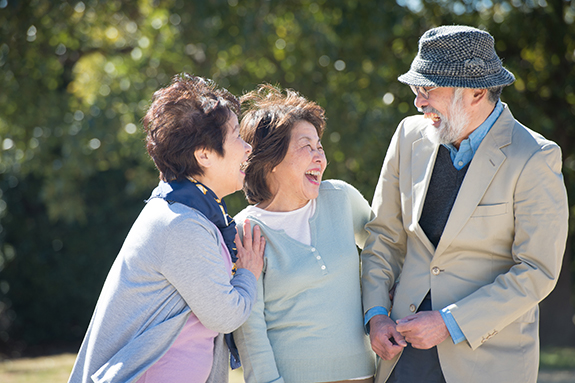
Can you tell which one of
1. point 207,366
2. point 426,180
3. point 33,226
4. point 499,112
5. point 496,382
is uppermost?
point 499,112

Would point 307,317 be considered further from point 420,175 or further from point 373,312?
point 420,175

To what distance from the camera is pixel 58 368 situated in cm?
711

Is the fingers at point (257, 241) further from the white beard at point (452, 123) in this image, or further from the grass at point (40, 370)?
the grass at point (40, 370)

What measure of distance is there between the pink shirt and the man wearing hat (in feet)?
2.35

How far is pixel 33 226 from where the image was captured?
8.59 meters

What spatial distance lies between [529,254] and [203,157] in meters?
1.31

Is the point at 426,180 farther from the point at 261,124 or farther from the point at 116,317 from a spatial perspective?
the point at 116,317

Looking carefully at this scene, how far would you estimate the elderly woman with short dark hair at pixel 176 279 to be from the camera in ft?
6.75

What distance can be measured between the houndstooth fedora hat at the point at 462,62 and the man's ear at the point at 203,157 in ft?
2.95

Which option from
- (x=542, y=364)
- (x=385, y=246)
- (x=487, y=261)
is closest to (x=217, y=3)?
(x=385, y=246)

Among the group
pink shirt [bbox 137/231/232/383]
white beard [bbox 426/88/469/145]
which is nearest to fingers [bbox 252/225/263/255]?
pink shirt [bbox 137/231/232/383]

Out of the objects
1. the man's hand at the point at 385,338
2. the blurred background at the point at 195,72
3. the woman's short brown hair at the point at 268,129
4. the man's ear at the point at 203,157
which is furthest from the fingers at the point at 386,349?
the blurred background at the point at 195,72

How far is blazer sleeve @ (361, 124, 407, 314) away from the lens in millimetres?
2588

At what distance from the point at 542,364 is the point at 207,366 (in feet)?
21.3
